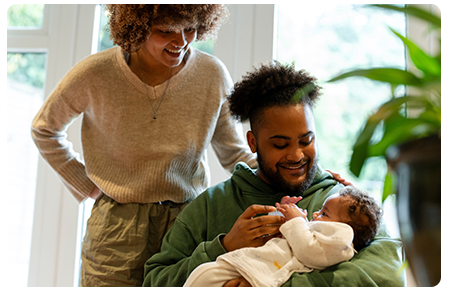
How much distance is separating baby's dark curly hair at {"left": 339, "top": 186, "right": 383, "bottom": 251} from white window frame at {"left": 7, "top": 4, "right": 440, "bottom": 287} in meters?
0.98

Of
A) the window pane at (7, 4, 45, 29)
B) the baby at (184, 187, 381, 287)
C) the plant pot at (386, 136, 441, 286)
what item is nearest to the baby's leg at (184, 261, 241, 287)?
the baby at (184, 187, 381, 287)

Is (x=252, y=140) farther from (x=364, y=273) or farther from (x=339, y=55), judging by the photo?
(x=339, y=55)

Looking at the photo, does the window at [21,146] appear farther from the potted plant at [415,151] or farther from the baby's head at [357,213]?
the potted plant at [415,151]

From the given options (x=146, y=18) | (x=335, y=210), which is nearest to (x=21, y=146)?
(x=146, y=18)

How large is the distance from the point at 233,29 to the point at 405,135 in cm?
180

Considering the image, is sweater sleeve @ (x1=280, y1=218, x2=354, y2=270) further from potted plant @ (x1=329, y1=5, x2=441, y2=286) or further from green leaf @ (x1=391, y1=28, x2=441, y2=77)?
green leaf @ (x1=391, y1=28, x2=441, y2=77)

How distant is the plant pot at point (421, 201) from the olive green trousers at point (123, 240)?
3.76 feet

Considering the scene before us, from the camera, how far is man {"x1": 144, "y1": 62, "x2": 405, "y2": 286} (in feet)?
3.76

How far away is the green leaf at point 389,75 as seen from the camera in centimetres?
51

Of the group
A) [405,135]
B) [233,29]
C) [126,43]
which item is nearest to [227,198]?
[126,43]


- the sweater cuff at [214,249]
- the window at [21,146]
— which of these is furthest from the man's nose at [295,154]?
the window at [21,146]

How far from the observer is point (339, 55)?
2.12 m

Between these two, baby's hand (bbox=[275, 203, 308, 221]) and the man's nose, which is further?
the man's nose
